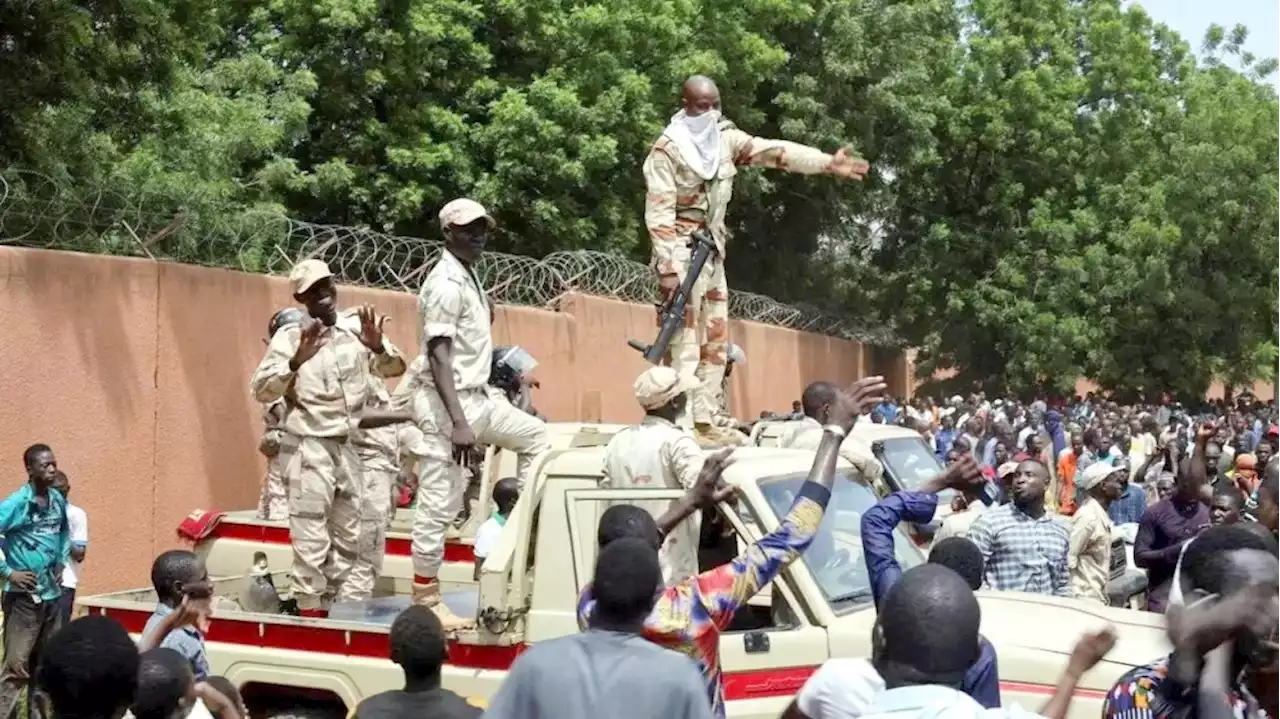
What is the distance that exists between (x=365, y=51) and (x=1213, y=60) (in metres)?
29.1

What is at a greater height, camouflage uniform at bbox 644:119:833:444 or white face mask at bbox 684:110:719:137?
white face mask at bbox 684:110:719:137

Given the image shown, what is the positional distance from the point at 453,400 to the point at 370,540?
1105 mm

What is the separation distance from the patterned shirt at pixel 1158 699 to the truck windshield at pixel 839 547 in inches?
95.3

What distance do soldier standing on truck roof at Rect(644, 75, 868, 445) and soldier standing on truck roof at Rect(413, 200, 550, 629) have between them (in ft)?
4.52

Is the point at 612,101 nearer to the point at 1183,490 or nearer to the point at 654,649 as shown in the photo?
the point at 1183,490

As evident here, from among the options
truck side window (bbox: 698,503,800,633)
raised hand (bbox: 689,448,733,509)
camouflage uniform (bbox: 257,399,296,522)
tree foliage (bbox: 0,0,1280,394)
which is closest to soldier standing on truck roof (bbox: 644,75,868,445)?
camouflage uniform (bbox: 257,399,296,522)

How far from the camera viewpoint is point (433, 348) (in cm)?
725

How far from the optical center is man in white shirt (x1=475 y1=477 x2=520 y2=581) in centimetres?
757

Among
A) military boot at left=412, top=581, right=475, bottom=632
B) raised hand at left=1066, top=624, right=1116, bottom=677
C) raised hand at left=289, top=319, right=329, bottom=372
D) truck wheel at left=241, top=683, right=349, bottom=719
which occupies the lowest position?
truck wheel at left=241, top=683, right=349, bottom=719

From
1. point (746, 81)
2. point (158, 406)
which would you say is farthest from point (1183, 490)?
point (746, 81)

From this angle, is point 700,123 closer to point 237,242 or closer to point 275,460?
point 275,460

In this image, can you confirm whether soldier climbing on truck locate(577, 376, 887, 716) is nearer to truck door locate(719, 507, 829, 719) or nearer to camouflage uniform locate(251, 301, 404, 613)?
truck door locate(719, 507, 829, 719)

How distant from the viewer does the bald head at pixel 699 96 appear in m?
8.74

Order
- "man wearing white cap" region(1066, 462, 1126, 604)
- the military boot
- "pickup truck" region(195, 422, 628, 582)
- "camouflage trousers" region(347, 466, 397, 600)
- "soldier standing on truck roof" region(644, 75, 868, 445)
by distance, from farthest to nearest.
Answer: "soldier standing on truck roof" region(644, 75, 868, 445)
"man wearing white cap" region(1066, 462, 1126, 604)
"pickup truck" region(195, 422, 628, 582)
"camouflage trousers" region(347, 466, 397, 600)
the military boot
